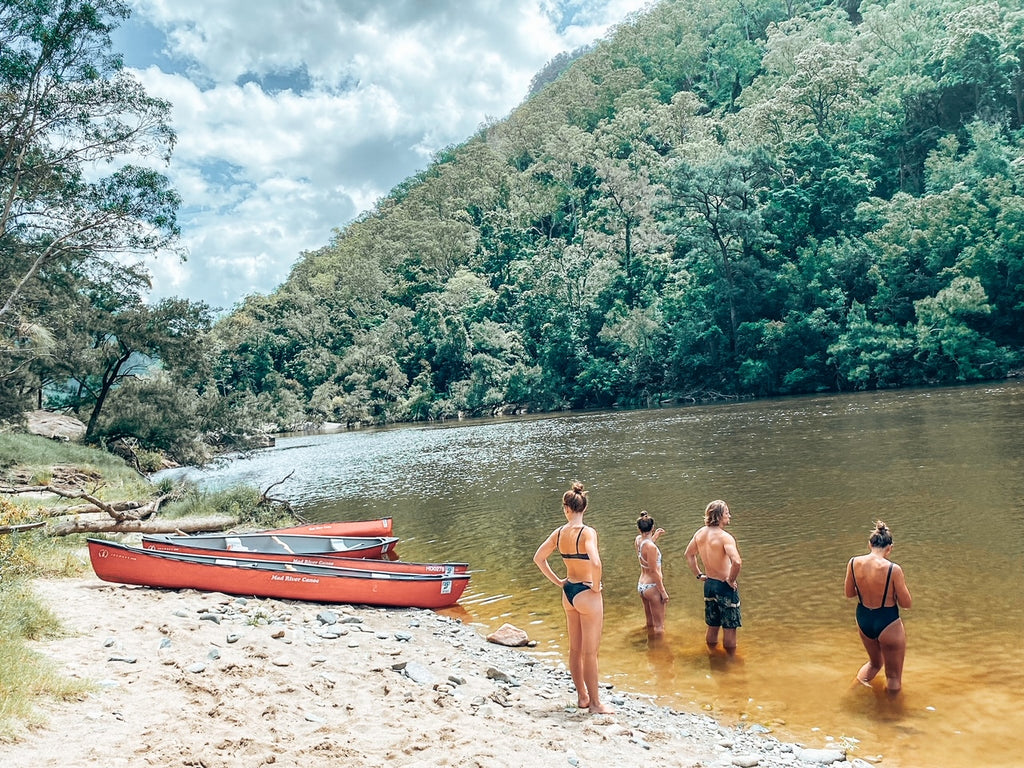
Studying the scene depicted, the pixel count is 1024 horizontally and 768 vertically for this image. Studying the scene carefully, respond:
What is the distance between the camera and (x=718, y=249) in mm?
55531

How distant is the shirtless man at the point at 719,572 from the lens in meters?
7.90

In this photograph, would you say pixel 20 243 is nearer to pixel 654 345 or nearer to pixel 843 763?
pixel 843 763

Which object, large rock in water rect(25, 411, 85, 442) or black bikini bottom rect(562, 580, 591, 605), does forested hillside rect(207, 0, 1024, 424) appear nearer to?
large rock in water rect(25, 411, 85, 442)

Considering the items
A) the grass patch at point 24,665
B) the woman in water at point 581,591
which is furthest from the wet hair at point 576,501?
the grass patch at point 24,665

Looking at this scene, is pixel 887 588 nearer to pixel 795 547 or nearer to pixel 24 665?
pixel 795 547

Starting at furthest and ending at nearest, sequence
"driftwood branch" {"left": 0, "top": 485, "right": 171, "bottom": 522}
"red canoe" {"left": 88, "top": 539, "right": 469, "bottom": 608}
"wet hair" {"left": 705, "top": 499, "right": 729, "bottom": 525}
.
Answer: "driftwood branch" {"left": 0, "top": 485, "right": 171, "bottom": 522} → "red canoe" {"left": 88, "top": 539, "right": 469, "bottom": 608} → "wet hair" {"left": 705, "top": 499, "right": 729, "bottom": 525}

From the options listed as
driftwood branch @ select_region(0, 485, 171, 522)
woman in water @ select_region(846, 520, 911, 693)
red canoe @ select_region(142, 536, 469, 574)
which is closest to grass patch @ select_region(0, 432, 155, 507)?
driftwood branch @ select_region(0, 485, 171, 522)

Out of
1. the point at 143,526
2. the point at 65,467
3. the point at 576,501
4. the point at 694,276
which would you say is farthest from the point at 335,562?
the point at 694,276

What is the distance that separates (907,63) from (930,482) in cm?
6444

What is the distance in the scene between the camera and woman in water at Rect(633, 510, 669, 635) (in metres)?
8.85

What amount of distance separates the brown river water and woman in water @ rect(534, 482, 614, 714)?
1.27 m

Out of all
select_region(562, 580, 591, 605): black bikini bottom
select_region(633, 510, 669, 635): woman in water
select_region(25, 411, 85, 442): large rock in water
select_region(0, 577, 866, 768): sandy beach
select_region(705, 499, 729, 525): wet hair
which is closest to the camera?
select_region(0, 577, 866, 768): sandy beach

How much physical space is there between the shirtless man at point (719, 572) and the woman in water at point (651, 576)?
1.96 feet

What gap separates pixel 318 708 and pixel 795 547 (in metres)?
9.59
